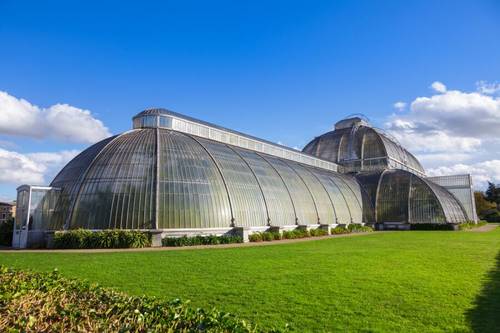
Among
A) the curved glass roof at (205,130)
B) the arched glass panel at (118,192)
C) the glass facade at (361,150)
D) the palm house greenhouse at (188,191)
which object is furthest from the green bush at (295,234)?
the glass facade at (361,150)

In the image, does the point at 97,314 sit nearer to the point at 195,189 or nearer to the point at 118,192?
the point at 118,192

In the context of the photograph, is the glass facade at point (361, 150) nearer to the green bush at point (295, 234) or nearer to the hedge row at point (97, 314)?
the green bush at point (295, 234)

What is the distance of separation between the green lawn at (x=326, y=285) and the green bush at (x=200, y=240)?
6.92m

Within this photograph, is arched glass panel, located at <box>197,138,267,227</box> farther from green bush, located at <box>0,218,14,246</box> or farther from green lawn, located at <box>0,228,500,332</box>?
green bush, located at <box>0,218,14,246</box>

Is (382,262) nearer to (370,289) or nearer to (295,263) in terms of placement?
(295,263)

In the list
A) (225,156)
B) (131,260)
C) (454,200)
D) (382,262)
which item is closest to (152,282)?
(131,260)

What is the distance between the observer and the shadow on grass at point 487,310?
872cm

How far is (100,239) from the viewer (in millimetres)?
27672

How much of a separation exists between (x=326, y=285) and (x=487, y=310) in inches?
202

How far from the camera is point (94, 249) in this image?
1057 inches

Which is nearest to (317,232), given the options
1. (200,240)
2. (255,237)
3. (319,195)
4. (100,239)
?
(319,195)

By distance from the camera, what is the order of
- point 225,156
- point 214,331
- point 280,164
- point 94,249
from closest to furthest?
1. point 214,331
2. point 94,249
3. point 225,156
4. point 280,164

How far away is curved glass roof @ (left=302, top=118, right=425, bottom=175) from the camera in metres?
→ 74.1

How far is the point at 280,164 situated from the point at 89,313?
43161mm
